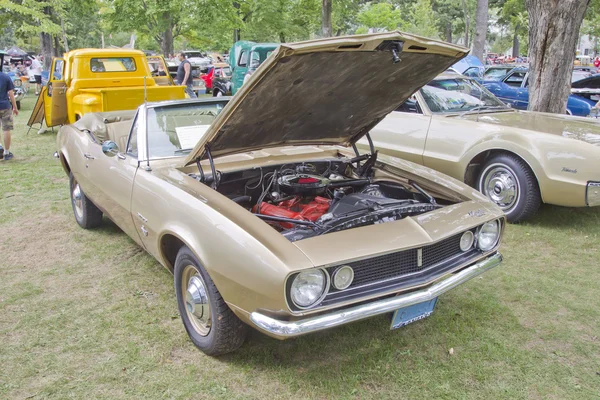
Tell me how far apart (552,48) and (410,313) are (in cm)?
579

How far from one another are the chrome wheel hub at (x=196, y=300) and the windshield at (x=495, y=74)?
11100 millimetres

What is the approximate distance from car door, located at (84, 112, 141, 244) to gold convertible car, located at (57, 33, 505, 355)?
19mm

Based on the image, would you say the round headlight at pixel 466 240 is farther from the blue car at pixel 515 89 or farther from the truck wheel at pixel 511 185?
the blue car at pixel 515 89

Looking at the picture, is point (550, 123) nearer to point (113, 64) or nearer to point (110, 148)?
point (110, 148)

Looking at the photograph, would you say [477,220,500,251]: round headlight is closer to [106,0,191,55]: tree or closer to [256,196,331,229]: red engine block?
[256,196,331,229]: red engine block

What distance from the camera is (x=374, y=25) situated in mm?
29641

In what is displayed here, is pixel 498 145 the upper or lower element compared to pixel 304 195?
upper

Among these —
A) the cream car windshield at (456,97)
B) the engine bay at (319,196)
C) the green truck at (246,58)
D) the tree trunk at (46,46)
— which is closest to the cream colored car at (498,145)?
the cream car windshield at (456,97)

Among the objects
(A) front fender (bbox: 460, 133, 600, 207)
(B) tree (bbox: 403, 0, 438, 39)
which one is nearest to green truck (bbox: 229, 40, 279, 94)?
(A) front fender (bbox: 460, 133, 600, 207)

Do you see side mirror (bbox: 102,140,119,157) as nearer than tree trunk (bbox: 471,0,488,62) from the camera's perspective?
Yes

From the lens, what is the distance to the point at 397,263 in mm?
2682

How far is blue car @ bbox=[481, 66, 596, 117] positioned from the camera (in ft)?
34.9

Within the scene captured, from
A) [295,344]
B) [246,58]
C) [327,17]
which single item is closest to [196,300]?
[295,344]

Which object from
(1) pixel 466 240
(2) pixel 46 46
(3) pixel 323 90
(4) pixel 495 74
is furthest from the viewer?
(2) pixel 46 46
